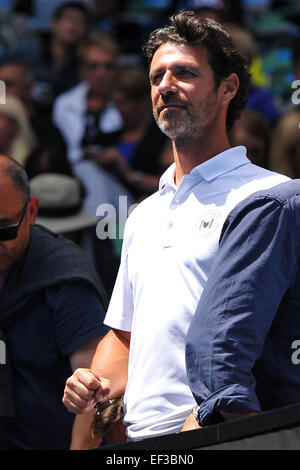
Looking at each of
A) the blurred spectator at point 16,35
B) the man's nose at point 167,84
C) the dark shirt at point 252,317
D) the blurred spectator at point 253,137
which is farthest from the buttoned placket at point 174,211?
the blurred spectator at point 16,35

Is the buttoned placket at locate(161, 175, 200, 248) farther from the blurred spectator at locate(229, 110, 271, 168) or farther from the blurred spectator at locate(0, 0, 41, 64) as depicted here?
the blurred spectator at locate(0, 0, 41, 64)

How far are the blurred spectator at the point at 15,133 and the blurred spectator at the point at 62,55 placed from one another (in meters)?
0.72

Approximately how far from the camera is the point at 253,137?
4.91 meters

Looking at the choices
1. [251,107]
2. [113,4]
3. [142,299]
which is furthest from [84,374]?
[113,4]

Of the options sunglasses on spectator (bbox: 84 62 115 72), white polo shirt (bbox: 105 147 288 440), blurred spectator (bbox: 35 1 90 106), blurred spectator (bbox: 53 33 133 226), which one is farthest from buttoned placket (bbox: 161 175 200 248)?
blurred spectator (bbox: 35 1 90 106)

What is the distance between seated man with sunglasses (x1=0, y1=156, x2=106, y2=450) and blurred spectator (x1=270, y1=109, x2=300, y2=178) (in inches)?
69.3

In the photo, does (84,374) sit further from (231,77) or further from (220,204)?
(231,77)

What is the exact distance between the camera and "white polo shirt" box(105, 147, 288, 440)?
260cm

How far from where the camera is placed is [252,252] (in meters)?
2.24

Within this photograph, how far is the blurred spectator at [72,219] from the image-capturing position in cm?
475

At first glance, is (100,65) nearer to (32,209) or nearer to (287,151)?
(287,151)

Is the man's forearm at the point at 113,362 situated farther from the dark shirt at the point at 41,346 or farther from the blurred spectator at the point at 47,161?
the blurred spectator at the point at 47,161

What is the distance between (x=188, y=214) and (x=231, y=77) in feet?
1.65

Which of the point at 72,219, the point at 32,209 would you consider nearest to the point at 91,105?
the point at 72,219
